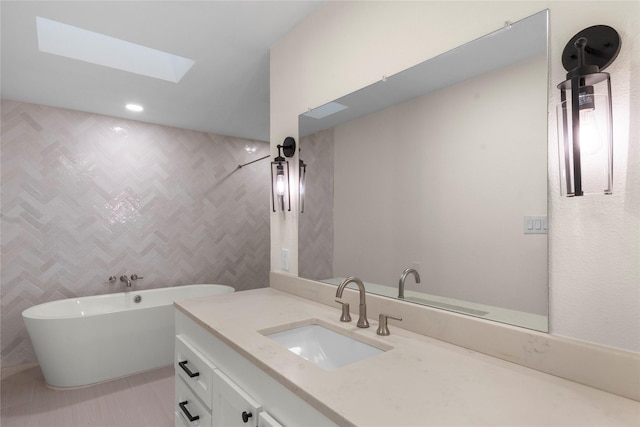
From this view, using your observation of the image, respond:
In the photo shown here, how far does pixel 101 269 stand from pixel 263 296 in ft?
8.18

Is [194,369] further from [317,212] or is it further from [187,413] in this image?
[317,212]

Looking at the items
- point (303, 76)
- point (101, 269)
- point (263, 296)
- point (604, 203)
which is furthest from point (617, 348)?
point (101, 269)

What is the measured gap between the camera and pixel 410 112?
4.93 ft

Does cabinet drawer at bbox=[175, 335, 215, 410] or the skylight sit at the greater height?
the skylight

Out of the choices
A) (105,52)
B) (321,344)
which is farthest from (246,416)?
(105,52)

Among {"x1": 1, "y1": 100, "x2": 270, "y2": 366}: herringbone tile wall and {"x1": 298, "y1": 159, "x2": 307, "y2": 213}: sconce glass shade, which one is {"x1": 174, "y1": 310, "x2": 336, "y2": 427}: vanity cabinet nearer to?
{"x1": 298, "y1": 159, "x2": 307, "y2": 213}: sconce glass shade

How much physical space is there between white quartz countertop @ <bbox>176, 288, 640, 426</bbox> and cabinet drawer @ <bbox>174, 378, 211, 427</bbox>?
462mm

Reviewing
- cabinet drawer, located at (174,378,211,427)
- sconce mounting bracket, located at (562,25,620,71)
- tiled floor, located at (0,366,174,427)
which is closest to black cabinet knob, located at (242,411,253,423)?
cabinet drawer, located at (174,378,211,427)

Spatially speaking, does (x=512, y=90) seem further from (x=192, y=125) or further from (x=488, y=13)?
(x=192, y=125)

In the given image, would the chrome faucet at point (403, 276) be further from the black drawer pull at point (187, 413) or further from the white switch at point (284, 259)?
the black drawer pull at point (187, 413)

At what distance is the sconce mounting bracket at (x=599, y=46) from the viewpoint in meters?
0.88

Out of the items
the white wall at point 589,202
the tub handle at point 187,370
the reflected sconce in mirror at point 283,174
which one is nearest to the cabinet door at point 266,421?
the tub handle at point 187,370

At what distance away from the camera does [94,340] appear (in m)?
2.85

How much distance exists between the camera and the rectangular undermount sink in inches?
52.8
